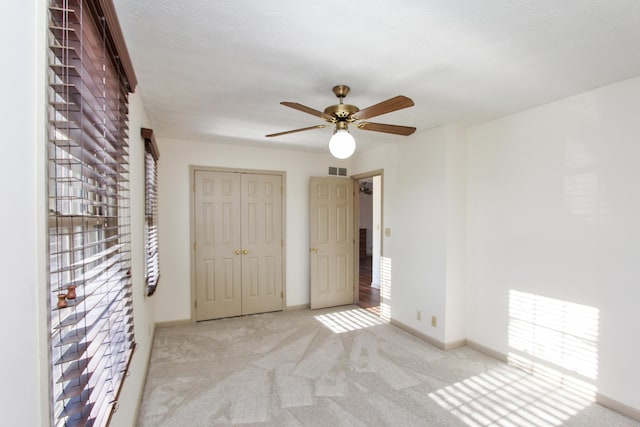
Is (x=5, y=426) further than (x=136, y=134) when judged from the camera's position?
No

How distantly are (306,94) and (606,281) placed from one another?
9.21 ft

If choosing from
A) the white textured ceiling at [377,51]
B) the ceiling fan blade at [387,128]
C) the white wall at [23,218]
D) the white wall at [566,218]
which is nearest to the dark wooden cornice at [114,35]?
the white textured ceiling at [377,51]

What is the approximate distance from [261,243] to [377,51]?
131 inches

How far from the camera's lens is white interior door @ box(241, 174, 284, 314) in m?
4.50

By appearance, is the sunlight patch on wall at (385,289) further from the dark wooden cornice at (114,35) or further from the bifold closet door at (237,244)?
the dark wooden cornice at (114,35)

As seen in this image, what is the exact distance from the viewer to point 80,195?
1081 millimetres

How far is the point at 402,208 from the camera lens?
4.00m

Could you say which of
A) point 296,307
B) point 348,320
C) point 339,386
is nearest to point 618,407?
point 339,386

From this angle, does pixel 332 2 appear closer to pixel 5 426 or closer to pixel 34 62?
pixel 34 62

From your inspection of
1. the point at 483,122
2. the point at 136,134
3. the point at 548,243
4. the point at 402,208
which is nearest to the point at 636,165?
the point at 548,243

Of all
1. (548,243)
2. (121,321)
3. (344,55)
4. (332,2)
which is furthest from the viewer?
(548,243)

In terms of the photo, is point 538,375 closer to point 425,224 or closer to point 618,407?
point 618,407

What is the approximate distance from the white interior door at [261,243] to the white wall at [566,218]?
265cm

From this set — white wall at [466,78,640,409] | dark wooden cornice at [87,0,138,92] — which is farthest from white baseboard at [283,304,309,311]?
dark wooden cornice at [87,0,138,92]
